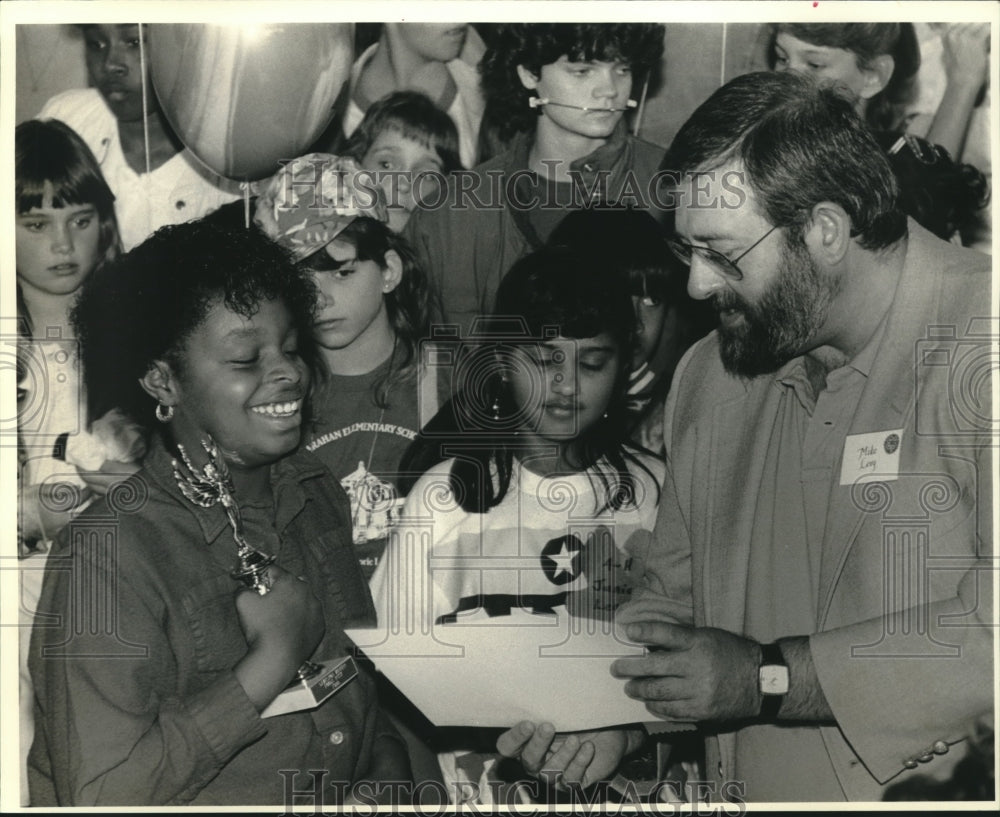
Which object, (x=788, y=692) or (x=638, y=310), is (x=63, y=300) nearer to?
(x=638, y=310)

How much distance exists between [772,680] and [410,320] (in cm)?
111

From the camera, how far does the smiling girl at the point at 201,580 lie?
8.54 ft

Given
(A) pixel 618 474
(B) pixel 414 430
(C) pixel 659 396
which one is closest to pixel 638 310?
(C) pixel 659 396

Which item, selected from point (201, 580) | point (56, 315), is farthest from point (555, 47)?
point (201, 580)

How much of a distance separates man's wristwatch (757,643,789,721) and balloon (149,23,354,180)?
1.51 meters

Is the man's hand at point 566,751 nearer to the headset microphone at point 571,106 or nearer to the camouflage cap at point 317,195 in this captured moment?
the camouflage cap at point 317,195

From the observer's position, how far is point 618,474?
2736 millimetres

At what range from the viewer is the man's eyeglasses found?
2.68 metres

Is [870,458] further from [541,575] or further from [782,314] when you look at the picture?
[541,575]

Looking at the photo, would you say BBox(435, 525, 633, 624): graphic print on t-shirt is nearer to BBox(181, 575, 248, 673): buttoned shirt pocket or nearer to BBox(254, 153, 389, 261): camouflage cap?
BBox(181, 575, 248, 673): buttoned shirt pocket

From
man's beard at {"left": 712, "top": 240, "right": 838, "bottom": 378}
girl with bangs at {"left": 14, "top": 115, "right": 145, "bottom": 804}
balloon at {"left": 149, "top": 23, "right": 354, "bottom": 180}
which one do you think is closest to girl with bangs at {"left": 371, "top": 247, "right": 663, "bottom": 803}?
man's beard at {"left": 712, "top": 240, "right": 838, "bottom": 378}

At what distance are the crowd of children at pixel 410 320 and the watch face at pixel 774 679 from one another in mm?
316

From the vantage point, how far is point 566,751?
2.69 m

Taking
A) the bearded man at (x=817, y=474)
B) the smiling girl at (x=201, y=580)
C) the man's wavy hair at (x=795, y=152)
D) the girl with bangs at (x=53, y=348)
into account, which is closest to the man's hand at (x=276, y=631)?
the smiling girl at (x=201, y=580)
